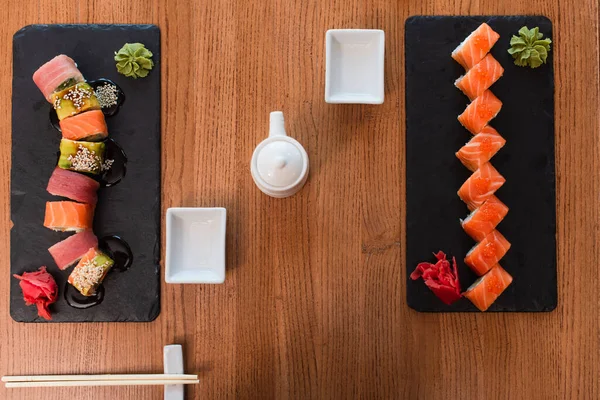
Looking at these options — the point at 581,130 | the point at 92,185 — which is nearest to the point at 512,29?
the point at 581,130

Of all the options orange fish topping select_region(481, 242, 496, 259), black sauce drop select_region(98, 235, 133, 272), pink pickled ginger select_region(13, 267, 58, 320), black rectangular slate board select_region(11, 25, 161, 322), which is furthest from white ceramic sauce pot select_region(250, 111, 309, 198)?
pink pickled ginger select_region(13, 267, 58, 320)

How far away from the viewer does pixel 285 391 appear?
1524 mm

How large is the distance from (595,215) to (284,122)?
3.29ft

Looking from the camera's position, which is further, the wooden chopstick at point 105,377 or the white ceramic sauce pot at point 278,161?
the wooden chopstick at point 105,377

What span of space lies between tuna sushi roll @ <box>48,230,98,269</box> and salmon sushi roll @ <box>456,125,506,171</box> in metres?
1.16

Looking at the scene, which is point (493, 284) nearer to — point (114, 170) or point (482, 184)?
point (482, 184)

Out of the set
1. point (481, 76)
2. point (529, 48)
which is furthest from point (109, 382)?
point (529, 48)

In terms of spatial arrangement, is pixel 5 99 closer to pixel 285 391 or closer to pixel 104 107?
pixel 104 107

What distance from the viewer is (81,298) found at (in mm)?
1527

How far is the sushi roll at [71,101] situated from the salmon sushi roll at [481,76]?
1.12 m

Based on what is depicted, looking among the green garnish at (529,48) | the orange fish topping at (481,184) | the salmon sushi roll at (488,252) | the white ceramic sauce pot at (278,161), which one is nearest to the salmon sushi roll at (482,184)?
the orange fish topping at (481,184)

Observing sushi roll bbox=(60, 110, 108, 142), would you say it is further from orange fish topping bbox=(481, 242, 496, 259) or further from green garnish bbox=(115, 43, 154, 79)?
orange fish topping bbox=(481, 242, 496, 259)

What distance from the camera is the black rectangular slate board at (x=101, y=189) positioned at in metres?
1.53

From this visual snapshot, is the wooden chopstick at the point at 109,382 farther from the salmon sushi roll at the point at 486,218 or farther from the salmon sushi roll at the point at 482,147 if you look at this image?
the salmon sushi roll at the point at 482,147
